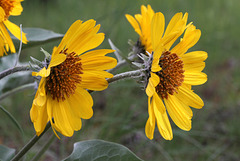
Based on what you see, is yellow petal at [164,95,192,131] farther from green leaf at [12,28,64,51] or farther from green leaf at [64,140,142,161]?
green leaf at [12,28,64,51]

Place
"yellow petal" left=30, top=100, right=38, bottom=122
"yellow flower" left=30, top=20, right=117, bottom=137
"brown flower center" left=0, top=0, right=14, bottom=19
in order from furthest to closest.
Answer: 1. "brown flower center" left=0, top=0, right=14, bottom=19
2. "yellow flower" left=30, top=20, right=117, bottom=137
3. "yellow petal" left=30, top=100, right=38, bottom=122

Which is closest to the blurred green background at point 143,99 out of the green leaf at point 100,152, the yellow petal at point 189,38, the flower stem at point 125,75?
the green leaf at point 100,152

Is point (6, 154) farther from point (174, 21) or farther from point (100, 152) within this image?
point (174, 21)

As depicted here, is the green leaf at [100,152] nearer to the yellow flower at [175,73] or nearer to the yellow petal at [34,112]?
the yellow flower at [175,73]

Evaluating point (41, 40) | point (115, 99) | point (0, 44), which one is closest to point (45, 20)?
point (115, 99)

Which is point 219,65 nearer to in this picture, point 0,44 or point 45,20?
point 45,20

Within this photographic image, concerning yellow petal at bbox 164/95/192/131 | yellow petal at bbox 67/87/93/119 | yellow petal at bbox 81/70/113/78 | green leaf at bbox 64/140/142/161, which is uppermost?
yellow petal at bbox 81/70/113/78

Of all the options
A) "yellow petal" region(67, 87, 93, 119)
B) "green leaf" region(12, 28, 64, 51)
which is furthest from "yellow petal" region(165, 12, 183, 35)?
"green leaf" region(12, 28, 64, 51)
